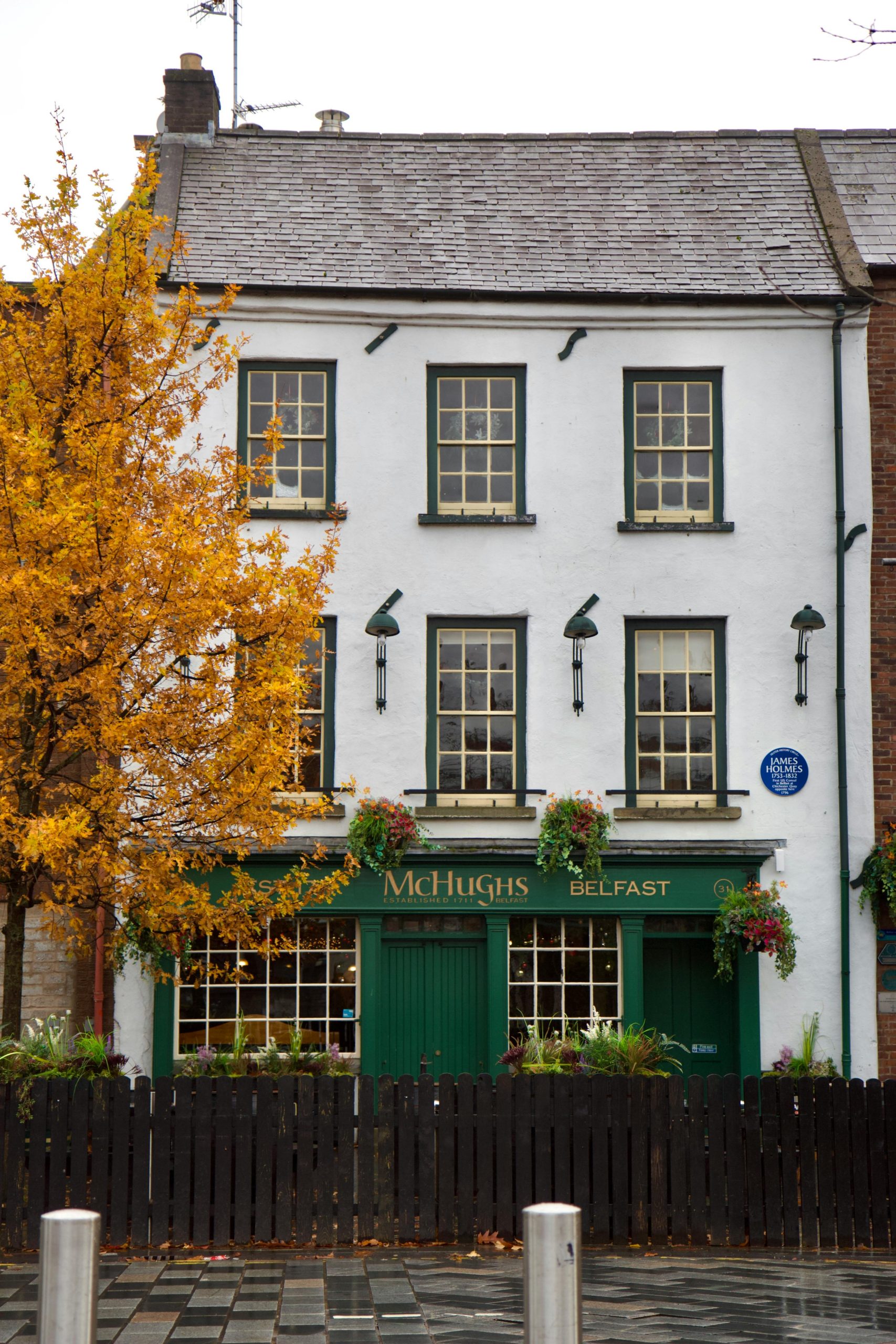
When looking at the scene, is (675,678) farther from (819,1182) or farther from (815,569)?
(819,1182)

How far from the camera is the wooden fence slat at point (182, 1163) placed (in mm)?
10359

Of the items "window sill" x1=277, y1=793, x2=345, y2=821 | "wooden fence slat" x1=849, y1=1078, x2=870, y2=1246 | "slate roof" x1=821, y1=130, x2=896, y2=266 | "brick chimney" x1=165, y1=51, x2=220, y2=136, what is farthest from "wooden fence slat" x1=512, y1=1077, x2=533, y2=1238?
"brick chimney" x1=165, y1=51, x2=220, y2=136

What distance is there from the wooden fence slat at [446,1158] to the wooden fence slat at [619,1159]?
1.23 meters

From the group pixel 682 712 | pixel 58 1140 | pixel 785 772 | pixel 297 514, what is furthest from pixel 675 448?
pixel 58 1140

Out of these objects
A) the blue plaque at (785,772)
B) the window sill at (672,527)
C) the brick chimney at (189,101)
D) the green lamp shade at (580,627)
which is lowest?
the blue plaque at (785,772)

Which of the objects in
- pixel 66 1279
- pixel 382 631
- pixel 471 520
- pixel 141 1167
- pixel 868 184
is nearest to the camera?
pixel 66 1279

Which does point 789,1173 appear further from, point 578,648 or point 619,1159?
point 578,648

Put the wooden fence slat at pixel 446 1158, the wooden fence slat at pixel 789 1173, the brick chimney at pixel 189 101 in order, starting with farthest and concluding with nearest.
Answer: the brick chimney at pixel 189 101
the wooden fence slat at pixel 789 1173
the wooden fence slat at pixel 446 1158

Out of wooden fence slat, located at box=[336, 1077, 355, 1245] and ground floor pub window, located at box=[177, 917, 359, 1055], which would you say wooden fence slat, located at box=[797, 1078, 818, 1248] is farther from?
ground floor pub window, located at box=[177, 917, 359, 1055]

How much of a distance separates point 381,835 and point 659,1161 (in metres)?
4.72

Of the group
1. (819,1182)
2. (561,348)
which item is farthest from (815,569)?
(819,1182)

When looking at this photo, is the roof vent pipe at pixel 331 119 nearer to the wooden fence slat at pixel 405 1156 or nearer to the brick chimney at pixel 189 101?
the brick chimney at pixel 189 101

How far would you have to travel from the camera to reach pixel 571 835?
46.9 feet

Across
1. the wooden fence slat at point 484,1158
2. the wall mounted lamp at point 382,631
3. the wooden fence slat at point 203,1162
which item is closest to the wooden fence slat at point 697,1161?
the wooden fence slat at point 484,1158
